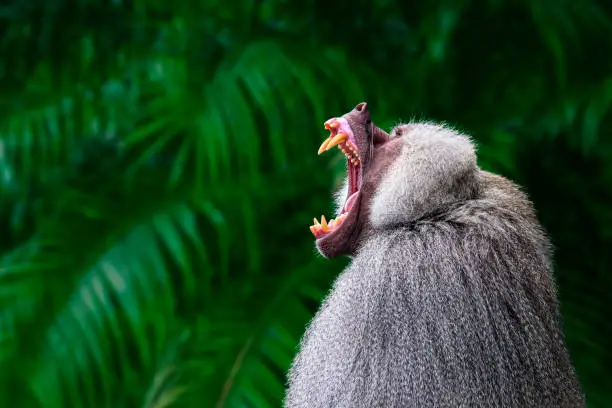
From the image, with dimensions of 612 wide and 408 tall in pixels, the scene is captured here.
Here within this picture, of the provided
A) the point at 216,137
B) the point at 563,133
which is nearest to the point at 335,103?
the point at 216,137

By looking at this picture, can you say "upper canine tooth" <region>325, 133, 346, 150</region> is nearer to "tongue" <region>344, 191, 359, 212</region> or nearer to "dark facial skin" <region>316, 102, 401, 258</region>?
"dark facial skin" <region>316, 102, 401, 258</region>

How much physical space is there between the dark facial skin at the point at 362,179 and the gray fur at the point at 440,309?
1.7 inches

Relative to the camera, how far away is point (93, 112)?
3.85m

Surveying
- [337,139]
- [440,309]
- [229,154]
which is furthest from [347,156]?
[229,154]

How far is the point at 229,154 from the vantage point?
3350mm

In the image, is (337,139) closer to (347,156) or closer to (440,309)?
(347,156)

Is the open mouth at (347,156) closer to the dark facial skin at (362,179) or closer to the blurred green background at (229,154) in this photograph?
the dark facial skin at (362,179)

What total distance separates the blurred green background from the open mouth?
1092 mm

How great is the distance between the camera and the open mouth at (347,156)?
6.44 feet

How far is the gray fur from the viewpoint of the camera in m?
1.65

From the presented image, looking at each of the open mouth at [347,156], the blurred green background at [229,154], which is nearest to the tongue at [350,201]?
the open mouth at [347,156]

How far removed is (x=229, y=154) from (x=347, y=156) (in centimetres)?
141

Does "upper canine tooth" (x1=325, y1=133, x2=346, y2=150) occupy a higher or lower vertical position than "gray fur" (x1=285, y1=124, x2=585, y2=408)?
higher

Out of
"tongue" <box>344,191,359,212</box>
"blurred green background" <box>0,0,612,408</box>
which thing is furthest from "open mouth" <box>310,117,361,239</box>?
"blurred green background" <box>0,0,612,408</box>
